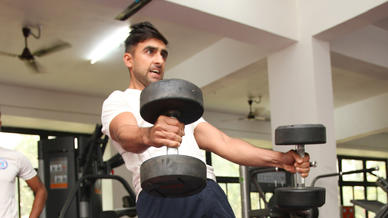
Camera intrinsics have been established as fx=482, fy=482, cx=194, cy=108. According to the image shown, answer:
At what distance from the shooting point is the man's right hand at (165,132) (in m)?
1.20

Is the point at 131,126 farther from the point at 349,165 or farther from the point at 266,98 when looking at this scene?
the point at 349,165

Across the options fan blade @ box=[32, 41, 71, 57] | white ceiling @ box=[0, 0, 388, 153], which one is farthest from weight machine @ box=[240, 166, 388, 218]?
fan blade @ box=[32, 41, 71, 57]

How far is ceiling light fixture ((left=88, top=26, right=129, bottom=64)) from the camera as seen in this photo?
5358 millimetres

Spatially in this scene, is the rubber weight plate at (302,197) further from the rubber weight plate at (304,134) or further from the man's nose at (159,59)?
the man's nose at (159,59)

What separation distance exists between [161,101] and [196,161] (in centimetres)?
18

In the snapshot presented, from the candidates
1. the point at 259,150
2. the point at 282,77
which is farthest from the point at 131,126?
the point at 282,77

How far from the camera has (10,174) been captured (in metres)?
2.81

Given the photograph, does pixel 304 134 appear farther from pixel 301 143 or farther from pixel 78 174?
pixel 78 174

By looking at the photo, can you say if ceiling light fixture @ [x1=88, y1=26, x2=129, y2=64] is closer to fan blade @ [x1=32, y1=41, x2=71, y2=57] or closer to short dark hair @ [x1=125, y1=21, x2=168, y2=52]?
fan blade @ [x1=32, y1=41, x2=71, y2=57]

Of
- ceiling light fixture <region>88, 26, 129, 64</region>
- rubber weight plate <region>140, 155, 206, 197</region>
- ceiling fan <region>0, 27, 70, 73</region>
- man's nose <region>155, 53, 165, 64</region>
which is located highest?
ceiling light fixture <region>88, 26, 129, 64</region>

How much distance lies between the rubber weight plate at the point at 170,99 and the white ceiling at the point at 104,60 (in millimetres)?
2504

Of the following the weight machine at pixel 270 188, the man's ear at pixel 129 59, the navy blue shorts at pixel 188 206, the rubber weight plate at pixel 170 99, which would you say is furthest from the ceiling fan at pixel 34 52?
the rubber weight plate at pixel 170 99

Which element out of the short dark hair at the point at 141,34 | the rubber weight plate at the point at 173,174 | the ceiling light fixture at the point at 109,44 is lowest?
the rubber weight plate at the point at 173,174

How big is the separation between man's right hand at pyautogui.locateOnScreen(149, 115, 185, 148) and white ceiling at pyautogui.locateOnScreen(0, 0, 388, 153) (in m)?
2.54
